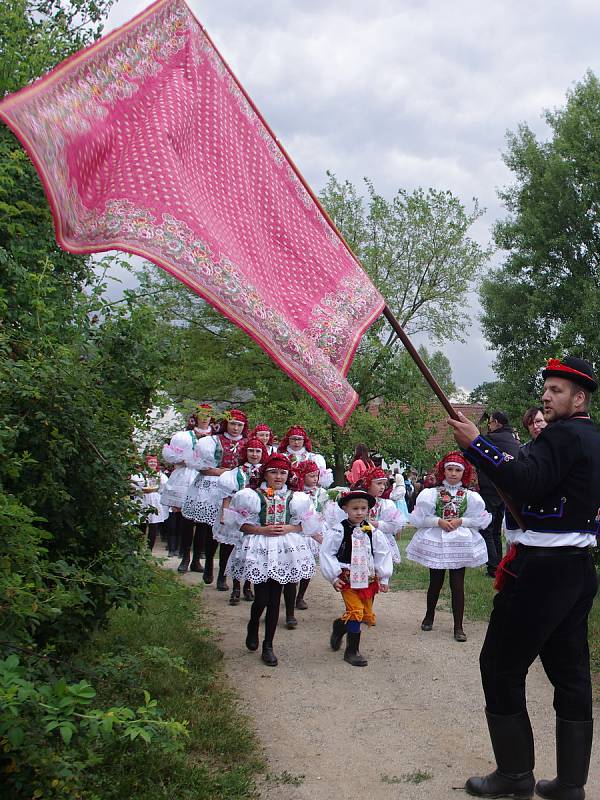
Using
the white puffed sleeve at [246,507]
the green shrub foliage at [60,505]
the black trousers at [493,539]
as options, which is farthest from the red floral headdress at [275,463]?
the black trousers at [493,539]

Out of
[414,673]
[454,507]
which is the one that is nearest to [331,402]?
[414,673]

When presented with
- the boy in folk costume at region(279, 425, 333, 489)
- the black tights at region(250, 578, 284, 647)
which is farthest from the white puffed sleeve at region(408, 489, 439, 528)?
the boy in folk costume at region(279, 425, 333, 489)

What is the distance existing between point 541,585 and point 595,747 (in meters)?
1.55

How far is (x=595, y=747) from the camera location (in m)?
4.64

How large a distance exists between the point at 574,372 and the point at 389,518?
4263 mm

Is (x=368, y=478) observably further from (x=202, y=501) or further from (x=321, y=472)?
(x=202, y=501)

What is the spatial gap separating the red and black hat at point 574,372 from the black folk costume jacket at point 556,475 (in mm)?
195

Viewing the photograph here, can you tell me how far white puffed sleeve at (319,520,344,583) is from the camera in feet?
22.1

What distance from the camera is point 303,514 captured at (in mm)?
7000

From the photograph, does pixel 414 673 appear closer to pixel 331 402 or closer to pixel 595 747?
pixel 595 747

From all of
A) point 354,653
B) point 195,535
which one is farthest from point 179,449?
point 354,653

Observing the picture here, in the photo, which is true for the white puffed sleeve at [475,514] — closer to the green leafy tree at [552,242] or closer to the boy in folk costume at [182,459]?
the boy in folk costume at [182,459]

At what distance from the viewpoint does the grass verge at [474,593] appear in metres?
6.59

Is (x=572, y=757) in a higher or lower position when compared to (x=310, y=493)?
lower
